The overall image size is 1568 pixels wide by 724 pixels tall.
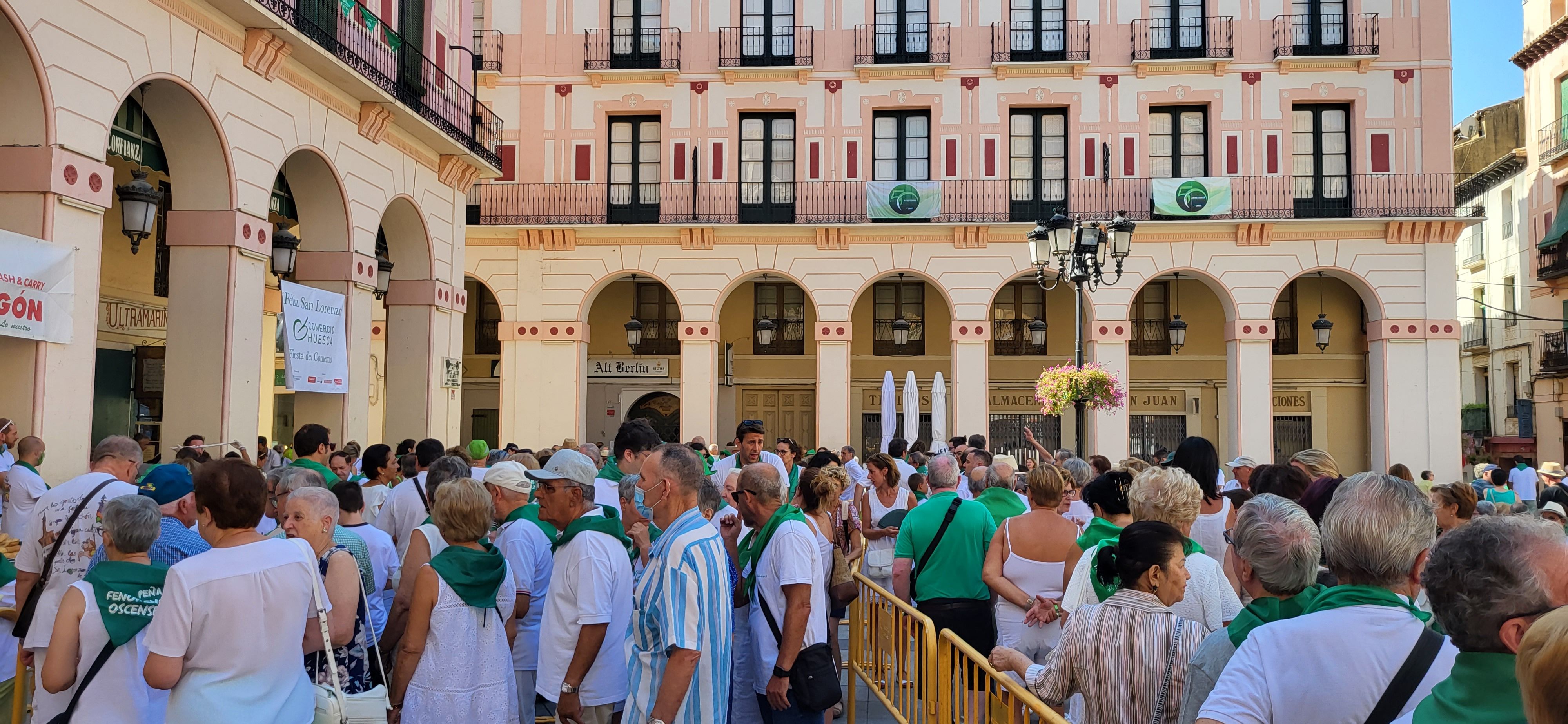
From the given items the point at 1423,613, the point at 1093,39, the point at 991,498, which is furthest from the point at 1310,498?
the point at 1093,39

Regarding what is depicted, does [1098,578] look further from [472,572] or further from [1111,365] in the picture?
[1111,365]

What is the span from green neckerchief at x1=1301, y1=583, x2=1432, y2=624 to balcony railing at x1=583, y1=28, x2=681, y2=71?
77.2 feet

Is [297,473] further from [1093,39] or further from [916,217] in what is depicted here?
[1093,39]

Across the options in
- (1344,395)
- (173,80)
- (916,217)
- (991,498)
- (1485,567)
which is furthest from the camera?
(1344,395)

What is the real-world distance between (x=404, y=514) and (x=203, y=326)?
6.43 meters

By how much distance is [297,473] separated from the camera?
233 inches

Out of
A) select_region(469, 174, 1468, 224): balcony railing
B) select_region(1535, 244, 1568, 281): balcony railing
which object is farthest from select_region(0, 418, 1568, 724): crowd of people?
select_region(1535, 244, 1568, 281): balcony railing

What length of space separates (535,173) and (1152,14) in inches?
564

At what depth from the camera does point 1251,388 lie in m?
24.3

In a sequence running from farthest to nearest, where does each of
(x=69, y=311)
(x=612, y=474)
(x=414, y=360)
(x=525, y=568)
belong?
1. (x=414, y=360)
2. (x=69, y=311)
3. (x=612, y=474)
4. (x=525, y=568)

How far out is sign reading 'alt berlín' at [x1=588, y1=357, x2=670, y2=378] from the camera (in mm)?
27562

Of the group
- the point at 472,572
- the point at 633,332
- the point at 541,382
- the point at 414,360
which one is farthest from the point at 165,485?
the point at 633,332

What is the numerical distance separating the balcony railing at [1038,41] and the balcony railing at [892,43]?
60.9 inches

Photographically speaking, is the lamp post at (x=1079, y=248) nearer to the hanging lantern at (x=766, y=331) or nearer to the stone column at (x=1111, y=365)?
the stone column at (x=1111, y=365)
